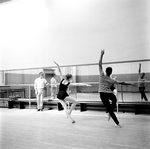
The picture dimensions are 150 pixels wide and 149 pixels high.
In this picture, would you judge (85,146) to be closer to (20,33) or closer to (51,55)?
(51,55)

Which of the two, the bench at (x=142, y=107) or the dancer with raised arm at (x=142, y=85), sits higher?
the dancer with raised arm at (x=142, y=85)

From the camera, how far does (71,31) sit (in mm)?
6602

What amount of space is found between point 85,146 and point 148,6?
454cm

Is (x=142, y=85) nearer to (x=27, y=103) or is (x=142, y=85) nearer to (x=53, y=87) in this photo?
(x=53, y=87)

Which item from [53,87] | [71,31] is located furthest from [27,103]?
[71,31]

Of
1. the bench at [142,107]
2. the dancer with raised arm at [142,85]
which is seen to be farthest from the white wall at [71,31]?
the bench at [142,107]

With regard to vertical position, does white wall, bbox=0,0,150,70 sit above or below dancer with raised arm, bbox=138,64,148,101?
above

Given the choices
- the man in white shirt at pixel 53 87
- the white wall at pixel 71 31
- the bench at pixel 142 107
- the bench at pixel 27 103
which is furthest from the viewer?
the man in white shirt at pixel 53 87

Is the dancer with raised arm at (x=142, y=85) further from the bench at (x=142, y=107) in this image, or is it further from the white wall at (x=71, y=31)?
the white wall at (x=71, y=31)

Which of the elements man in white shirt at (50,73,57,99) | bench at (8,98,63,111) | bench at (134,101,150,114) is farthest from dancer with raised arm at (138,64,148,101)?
man in white shirt at (50,73,57,99)

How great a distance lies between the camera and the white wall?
5.49 meters

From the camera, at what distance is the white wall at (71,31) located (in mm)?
5488

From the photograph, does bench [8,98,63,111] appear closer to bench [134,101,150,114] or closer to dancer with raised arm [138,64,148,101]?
bench [134,101,150,114]

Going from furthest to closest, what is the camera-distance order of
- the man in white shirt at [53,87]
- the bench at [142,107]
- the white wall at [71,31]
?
the man in white shirt at [53,87] → the white wall at [71,31] → the bench at [142,107]
